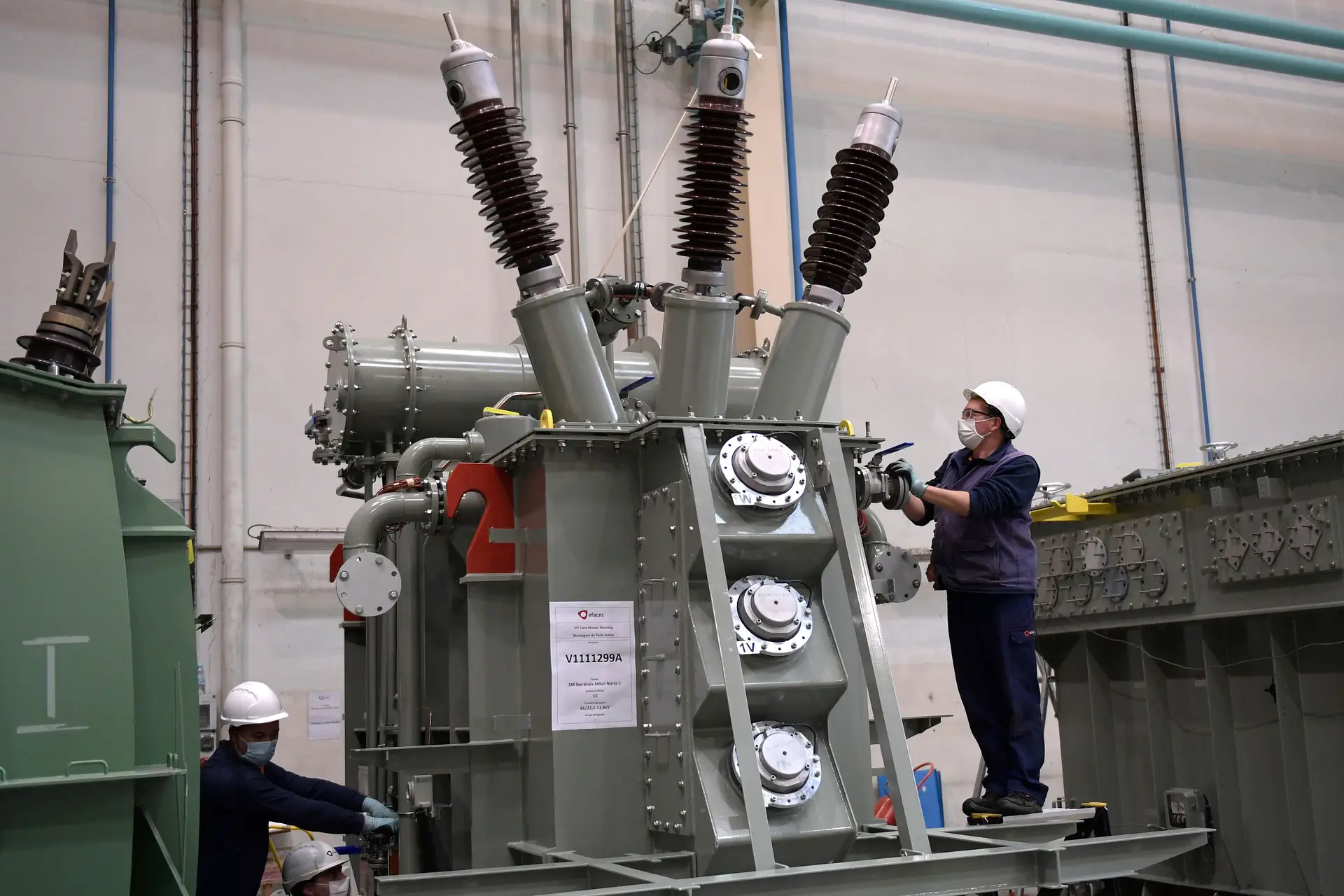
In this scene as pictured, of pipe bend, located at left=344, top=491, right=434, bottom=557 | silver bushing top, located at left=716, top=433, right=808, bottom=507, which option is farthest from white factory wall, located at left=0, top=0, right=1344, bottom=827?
silver bushing top, located at left=716, top=433, right=808, bottom=507

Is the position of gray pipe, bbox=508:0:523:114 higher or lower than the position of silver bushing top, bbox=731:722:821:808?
higher

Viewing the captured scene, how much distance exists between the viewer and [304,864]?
200 inches

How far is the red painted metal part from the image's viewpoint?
3898 millimetres

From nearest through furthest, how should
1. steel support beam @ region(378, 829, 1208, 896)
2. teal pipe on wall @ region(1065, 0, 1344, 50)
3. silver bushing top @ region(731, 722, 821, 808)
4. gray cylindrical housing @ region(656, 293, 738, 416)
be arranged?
steel support beam @ region(378, 829, 1208, 896)
silver bushing top @ region(731, 722, 821, 808)
gray cylindrical housing @ region(656, 293, 738, 416)
teal pipe on wall @ region(1065, 0, 1344, 50)

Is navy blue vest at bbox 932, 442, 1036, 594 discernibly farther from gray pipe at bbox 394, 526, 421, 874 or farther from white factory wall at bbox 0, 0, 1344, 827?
white factory wall at bbox 0, 0, 1344, 827

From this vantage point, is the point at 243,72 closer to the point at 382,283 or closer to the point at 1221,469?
the point at 382,283

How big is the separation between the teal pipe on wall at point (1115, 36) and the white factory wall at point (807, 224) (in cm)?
42

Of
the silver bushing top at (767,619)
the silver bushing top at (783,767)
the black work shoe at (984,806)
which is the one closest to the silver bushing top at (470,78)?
the silver bushing top at (767,619)

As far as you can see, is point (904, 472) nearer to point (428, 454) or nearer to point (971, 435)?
point (971, 435)

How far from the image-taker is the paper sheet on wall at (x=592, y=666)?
11.5 feet

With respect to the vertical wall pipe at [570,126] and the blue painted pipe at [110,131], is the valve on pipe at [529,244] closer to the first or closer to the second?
the blue painted pipe at [110,131]

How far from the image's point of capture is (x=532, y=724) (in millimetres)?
3721

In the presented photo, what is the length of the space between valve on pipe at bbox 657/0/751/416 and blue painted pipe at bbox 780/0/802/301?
4.30 metres

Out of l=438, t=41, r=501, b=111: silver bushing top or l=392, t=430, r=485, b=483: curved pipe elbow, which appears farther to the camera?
l=392, t=430, r=485, b=483: curved pipe elbow
